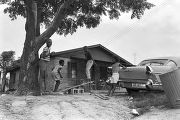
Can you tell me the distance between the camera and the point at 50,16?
17.9 metres

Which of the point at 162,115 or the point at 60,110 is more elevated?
the point at 60,110

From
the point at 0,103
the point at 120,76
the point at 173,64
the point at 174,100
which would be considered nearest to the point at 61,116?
the point at 0,103

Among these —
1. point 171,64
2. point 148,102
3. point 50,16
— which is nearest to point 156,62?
point 171,64

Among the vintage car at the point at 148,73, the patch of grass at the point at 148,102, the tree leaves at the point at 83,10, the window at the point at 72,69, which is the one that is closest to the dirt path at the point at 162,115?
the patch of grass at the point at 148,102

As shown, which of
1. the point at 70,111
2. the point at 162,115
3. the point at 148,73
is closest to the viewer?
the point at 70,111

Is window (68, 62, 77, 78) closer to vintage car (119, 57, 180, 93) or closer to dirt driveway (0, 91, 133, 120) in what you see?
vintage car (119, 57, 180, 93)

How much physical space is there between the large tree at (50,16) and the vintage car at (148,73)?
3435 millimetres

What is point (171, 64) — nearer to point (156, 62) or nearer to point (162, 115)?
point (156, 62)

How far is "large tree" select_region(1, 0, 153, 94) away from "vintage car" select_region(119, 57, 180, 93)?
3.43 metres

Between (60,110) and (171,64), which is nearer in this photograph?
(60,110)

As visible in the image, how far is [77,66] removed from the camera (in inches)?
789

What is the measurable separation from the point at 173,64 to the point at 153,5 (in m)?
5.40

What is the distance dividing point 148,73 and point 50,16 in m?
9.81

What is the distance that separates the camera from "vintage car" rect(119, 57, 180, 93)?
9805 millimetres
